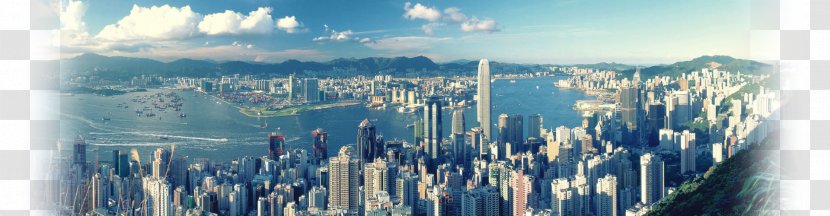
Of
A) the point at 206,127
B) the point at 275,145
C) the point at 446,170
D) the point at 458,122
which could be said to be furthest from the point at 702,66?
the point at 206,127

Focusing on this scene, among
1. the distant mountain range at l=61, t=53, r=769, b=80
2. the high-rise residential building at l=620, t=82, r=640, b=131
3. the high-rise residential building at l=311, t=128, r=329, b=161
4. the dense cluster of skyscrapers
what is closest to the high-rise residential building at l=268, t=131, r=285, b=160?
the dense cluster of skyscrapers

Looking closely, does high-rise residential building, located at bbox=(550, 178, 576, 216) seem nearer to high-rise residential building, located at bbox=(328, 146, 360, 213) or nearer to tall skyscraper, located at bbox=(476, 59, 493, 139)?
tall skyscraper, located at bbox=(476, 59, 493, 139)

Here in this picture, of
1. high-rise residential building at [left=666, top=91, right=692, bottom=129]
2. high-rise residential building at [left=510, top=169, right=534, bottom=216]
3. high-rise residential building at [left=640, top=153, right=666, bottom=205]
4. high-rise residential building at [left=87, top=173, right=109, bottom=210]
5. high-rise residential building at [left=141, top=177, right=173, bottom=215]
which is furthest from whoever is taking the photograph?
high-rise residential building at [left=666, top=91, right=692, bottom=129]

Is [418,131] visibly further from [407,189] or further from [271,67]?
[271,67]

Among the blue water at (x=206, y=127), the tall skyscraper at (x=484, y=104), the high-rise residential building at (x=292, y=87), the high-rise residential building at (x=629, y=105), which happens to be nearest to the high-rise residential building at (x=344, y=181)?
the blue water at (x=206, y=127)

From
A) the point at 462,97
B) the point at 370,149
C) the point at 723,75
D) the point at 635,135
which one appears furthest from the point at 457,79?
the point at 723,75

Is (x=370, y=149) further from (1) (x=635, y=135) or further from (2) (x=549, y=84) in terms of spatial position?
(1) (x=635, y=135)
